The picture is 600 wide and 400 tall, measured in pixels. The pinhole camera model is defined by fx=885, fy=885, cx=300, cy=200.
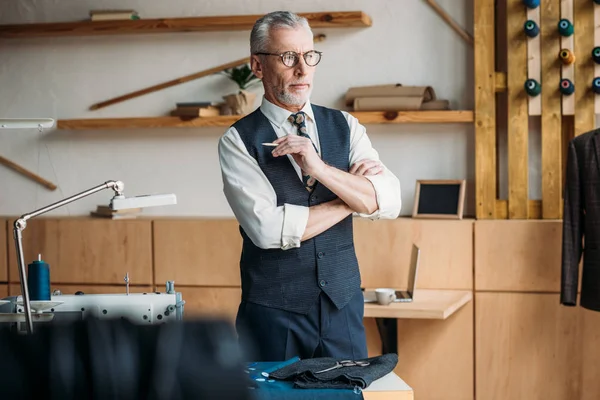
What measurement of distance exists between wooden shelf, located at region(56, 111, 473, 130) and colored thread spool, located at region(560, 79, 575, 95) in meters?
0.45

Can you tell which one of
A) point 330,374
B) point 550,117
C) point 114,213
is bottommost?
point 330,374

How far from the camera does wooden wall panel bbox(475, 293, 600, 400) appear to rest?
14.1ft

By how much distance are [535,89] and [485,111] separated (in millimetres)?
265

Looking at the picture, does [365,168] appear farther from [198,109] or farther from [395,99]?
[198,109]

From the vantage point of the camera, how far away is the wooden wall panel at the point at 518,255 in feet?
14.0

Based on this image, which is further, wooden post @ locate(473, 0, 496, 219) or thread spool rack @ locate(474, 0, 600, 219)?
wooden post @ locate(473, 0, 496, 219)

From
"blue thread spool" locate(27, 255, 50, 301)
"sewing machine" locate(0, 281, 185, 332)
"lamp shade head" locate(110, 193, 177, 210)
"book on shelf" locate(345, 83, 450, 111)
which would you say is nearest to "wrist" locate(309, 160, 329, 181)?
"lamp shade head" locate(110, 193, 177, 210)

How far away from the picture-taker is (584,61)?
14.1 feet

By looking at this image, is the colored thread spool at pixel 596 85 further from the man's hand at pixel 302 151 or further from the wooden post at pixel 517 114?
the man's hand at pixel 302 151

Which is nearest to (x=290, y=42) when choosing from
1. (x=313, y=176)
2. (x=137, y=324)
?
(x=313, y=176)

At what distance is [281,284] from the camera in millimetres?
2686

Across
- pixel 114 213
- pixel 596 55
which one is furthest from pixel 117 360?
pixel 114 213

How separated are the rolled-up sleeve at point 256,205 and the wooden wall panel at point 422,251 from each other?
1755 mm

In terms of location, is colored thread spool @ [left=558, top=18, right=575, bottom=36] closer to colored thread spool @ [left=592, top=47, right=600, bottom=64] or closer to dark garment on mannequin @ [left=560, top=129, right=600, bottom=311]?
colored thread spool @ [left=592, top=47, right=600, bottom=64]
